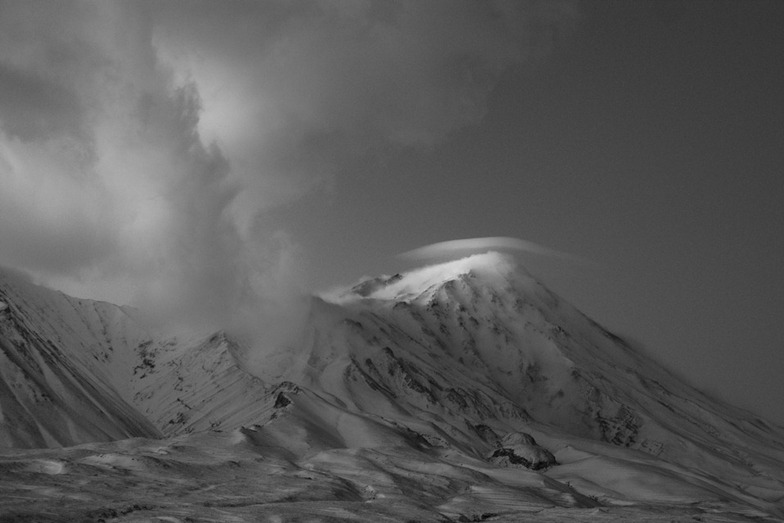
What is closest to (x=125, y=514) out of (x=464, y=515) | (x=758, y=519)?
(x=464, y=515)

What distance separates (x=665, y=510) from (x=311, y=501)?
88941 mm

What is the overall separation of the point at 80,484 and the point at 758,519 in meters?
154

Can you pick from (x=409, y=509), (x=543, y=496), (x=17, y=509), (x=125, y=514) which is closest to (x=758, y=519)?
(x=543, y=496)

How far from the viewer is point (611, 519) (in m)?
136

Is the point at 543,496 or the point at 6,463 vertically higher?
the point at 543,496

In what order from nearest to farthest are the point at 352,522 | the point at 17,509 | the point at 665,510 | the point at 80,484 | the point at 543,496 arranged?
the point at 17,509 < the point at 352,522 < the point at 80,484 < the point at 665,510 < the point at 543,496

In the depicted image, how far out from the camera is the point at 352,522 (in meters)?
105

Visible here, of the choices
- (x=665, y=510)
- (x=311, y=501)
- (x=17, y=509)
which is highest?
(x=665, y=510)

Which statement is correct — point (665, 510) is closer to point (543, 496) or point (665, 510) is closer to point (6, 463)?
point (543, 496)

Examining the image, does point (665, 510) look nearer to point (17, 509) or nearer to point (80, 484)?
point (80, 484)

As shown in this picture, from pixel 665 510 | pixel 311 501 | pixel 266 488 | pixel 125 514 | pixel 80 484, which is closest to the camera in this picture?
pixel 125 514

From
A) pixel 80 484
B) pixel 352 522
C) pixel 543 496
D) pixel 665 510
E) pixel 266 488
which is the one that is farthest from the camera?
pixel 543 496

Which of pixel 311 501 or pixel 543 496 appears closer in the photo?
pixel 311 501

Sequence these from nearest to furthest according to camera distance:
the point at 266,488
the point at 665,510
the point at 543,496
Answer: the point at 266,488
the point at 665,510
the point at 543,496
